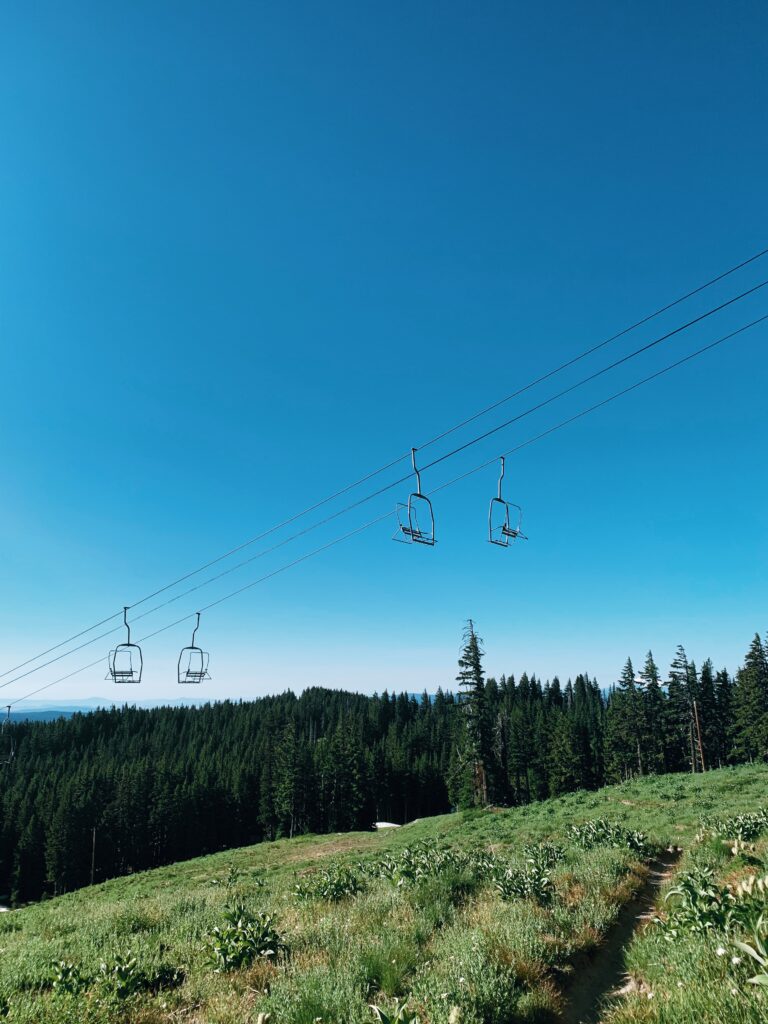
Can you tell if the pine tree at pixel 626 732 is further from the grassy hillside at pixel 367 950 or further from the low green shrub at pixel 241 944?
the low green shrub at pixel 241 944

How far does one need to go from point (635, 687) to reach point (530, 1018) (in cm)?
7057

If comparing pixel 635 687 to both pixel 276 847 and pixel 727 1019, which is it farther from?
pixel 727 1019

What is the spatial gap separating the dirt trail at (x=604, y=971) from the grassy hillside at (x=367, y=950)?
0.42 ft

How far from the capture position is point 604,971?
23.6ft

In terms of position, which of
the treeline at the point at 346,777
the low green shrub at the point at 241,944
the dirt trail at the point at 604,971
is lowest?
the treeline at the point at 346,777

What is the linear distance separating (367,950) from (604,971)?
3.35 meters

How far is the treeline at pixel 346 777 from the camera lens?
62.2 meters

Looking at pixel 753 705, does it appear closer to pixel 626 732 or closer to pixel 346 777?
pixel 626 732

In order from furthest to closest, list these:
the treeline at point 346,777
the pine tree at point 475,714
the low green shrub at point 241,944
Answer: the treeline at point 346,777 < the pine tree at point 475,714 < the low green shrub at point 241,944

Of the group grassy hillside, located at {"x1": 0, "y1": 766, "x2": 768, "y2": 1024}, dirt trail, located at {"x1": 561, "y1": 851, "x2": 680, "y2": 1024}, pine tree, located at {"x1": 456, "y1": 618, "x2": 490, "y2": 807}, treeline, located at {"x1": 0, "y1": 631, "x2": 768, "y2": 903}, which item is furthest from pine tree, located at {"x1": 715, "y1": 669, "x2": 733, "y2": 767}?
dirt trail, located at {"x1": 561, "y1": 851, "x2": 680, "y2": 1024}

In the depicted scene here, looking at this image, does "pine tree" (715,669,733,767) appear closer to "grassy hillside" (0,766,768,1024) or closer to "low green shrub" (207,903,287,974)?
"grassy hillside" (0,766,768,1024)

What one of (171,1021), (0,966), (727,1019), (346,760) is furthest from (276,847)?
(727,1019)

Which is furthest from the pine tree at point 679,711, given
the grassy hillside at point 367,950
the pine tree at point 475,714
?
the grassy hillside at point 367,950

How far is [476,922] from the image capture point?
8.31 meters
